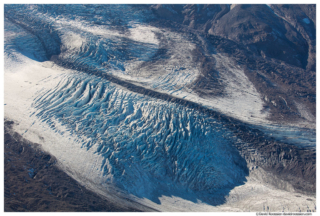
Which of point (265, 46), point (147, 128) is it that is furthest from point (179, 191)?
point (265, 46)

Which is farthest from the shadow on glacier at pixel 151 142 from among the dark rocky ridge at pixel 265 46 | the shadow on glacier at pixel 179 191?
the dark rocky ridge at pixel 265 46

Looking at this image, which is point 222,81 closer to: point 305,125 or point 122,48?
point 305,125

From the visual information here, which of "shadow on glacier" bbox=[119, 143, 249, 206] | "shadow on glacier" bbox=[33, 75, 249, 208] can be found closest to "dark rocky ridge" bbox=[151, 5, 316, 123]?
"shadow on glacier" bbox=[33, 75, 249, 208]

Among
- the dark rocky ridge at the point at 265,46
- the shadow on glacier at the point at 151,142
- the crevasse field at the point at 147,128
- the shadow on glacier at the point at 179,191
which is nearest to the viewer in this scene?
the shadow on glacier at the point at 179,191

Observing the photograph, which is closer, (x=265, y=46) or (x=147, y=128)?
(x=147, y=128)

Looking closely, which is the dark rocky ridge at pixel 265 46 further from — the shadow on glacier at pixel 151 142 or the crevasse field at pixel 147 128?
the shadow on glacier at pixel 151 142

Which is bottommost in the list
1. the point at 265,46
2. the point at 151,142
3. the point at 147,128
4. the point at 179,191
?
the point at 179,191

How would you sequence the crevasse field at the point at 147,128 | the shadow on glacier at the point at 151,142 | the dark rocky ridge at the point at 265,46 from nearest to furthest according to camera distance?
the crevasse field at the point at 147,128 < the shadow on glacier at the point at 151,142 < the dark rocky ridge at the point at 265,46

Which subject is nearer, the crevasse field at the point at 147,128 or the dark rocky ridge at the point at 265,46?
the crevasse field at the point at 147,128

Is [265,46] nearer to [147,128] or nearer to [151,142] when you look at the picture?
[147,128]

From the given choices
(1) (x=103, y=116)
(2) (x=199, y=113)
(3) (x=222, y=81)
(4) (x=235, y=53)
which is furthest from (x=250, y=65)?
(1) (x=103, y=116)

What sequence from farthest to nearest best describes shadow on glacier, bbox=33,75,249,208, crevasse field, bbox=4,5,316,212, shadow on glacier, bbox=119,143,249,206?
shadow on glacier, bbox=33,75,249,208 < crevasse field, bbox=4,5,316,212 < shadow on glacier, bbox=119,143,249,206

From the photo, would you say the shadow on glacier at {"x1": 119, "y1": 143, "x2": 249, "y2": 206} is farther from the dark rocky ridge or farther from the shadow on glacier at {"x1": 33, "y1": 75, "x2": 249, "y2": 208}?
the dark rocky ridge
